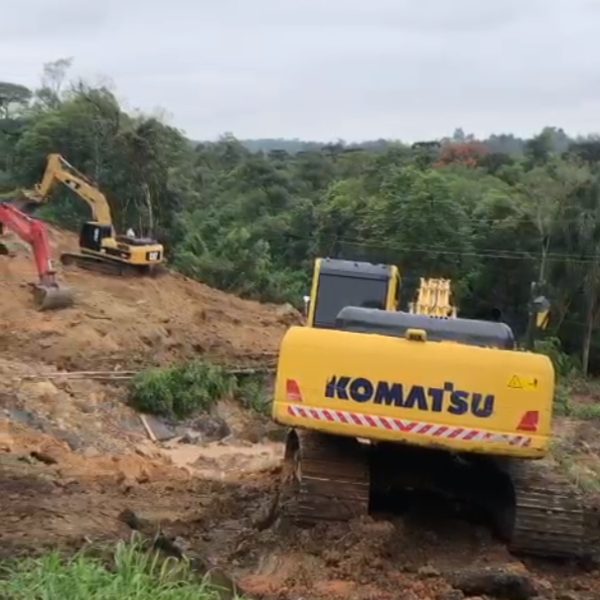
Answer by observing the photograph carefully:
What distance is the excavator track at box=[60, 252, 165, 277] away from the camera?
1090 inches

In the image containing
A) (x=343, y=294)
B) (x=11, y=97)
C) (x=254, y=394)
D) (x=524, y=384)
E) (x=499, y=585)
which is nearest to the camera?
(x=499, y=585)

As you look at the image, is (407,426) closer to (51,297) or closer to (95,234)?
(51,297)

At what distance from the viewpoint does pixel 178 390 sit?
20.5m

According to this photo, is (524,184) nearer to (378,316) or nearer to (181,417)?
(181,417)

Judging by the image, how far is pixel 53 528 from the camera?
345 inches

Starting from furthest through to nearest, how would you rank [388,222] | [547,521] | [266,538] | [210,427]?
[388,222] → [210,427] → [266,538] → [547,521]

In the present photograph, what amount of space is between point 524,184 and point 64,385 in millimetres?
28787

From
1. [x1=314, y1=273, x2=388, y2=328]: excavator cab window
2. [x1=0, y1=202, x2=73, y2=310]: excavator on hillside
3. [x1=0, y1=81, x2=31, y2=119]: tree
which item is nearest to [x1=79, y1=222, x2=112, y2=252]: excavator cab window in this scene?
[x1=0, y1=202, x2=73, y2=310]: excavator on hillside

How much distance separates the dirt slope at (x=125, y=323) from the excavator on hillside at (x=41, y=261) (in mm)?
231

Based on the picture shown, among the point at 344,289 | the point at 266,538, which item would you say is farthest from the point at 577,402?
the point at 266,538

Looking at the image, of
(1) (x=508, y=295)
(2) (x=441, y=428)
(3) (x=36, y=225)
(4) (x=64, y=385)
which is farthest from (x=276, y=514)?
(1) (x=508, y=295)

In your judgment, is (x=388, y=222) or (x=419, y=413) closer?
(x=419, y=413)

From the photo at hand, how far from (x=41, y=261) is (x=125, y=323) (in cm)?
211

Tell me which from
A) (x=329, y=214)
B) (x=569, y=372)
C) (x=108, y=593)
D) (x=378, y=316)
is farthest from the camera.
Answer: (x=329, y=214)
